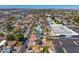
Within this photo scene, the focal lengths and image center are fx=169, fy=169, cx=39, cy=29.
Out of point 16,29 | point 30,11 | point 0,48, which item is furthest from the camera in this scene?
point 30,11

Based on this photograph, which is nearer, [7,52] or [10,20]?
[7,52]

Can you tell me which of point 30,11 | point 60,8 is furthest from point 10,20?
point 60,8

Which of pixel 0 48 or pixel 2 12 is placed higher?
pixel 2 12

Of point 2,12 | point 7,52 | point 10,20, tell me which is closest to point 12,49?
point 7,52

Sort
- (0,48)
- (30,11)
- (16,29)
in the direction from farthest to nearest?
(30,11)
(16,29)
(0,48)
